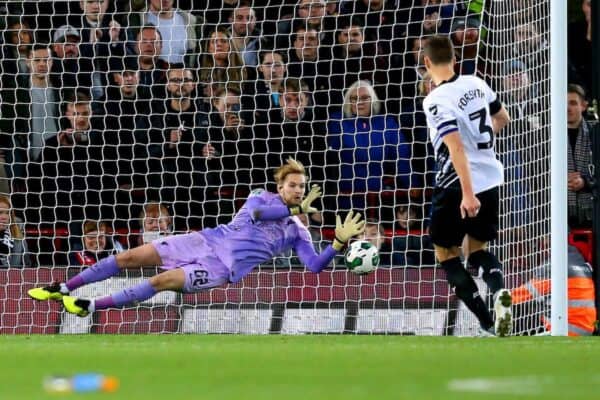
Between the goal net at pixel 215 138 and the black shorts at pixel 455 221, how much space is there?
2.37 meters

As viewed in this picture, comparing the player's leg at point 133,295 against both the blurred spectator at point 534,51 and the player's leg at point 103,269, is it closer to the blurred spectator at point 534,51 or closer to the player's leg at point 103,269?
the player's leg at point 103,269

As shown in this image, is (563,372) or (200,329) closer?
(563,372)

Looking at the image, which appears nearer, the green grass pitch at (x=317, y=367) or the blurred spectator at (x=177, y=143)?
the green grass pitch at (x=317, y=367)

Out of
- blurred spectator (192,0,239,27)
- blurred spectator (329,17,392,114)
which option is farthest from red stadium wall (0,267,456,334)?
blurred spectator (192,0,239,27)

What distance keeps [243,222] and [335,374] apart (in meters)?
5.93

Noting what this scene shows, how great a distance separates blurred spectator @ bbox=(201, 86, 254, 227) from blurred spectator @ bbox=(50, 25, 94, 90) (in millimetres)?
1216

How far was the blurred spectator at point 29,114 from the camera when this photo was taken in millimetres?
13016

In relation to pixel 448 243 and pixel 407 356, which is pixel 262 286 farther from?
pixel 407 356

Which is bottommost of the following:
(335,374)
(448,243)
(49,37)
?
(335,374)

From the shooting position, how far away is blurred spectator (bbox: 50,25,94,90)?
13102 millimetres

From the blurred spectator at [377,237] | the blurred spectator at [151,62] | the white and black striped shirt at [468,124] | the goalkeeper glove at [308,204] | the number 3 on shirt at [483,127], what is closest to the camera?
the white and black striped shirt at [468,124]

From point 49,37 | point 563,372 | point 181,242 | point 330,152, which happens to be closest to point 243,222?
point 181,242

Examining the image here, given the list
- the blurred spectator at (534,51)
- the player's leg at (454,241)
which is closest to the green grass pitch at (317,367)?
the player's leg at (454,241)

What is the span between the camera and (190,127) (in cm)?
1283
